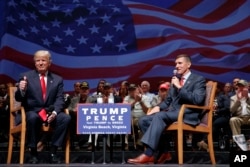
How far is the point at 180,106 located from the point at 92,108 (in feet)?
3.21

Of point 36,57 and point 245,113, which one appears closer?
point 36,57

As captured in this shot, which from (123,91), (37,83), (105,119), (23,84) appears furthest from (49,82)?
(123,91)

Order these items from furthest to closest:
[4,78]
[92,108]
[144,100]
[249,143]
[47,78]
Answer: [4,78]
[144,100]
[249,143]
[47,78]
[92,108]

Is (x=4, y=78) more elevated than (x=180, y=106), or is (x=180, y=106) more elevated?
(x=4, y=78)

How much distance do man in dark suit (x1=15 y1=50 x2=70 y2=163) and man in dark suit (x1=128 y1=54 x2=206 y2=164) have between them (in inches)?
35.6

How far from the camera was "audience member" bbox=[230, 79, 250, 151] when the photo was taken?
27.3 feet

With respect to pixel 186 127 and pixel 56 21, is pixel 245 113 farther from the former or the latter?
pixel 56 21

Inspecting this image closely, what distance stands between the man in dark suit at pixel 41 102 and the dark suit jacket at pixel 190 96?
1177 millimetres

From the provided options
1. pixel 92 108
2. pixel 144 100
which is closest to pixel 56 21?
pixel 144 100

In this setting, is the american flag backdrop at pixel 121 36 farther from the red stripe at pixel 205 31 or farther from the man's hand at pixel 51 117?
the man's hand at pixel 51 117

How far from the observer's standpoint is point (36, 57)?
6602mm

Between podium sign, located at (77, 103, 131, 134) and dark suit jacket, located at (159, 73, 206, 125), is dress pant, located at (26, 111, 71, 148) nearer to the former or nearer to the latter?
podium sign, located at (77, 103, 131, 134)

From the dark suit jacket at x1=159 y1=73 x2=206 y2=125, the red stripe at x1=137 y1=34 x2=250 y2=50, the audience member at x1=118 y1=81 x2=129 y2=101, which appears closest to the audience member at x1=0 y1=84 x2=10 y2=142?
the audience member at x1=118 y1=81 x2=129 y2=101

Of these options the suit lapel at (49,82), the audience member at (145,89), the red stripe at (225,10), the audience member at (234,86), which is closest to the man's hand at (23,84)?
the suit lapel at (49,82)
